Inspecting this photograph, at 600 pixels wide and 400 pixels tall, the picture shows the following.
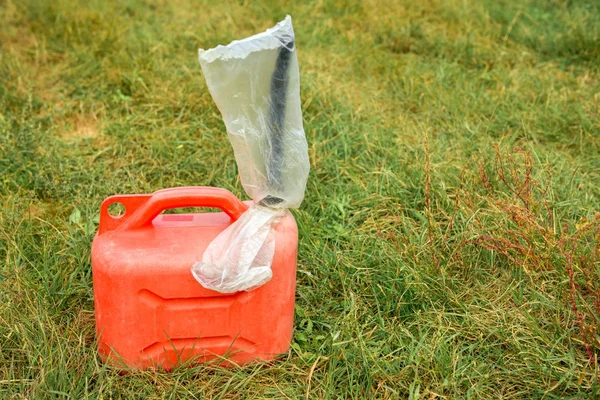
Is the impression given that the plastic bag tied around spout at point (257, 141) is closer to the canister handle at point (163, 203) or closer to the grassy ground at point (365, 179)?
the canister handle at point (163, 203)

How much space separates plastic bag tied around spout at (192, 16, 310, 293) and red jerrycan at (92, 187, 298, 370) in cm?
5

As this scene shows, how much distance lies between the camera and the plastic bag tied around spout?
1.90 metres

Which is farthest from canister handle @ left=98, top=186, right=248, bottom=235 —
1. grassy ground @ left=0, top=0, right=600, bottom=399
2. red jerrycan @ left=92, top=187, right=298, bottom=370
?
grassy ground @ left=0, top=0, right=600, bottom=399

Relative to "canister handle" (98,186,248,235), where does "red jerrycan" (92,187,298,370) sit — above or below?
below

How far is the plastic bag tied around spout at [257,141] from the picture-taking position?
190cm

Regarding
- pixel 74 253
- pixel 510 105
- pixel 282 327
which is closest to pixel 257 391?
pixel 282 327

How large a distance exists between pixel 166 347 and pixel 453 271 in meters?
1.04

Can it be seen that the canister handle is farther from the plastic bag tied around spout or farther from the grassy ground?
the grassy ground

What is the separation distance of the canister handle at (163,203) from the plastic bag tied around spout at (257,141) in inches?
2.7

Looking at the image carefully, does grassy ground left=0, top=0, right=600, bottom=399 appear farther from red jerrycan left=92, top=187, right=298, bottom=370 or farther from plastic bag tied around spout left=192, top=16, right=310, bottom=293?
plastic bag tied around spout left=192, top=16, right=310, bottom=293

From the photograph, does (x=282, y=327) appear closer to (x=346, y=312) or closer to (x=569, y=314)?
(x=346, y=312)

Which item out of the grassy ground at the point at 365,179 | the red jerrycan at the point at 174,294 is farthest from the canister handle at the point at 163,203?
the grassy ground at the point at 365,179

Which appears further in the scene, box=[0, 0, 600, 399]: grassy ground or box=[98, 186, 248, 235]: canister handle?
box=[0, 0, 600, 399]: grassy ground

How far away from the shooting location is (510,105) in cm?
365
